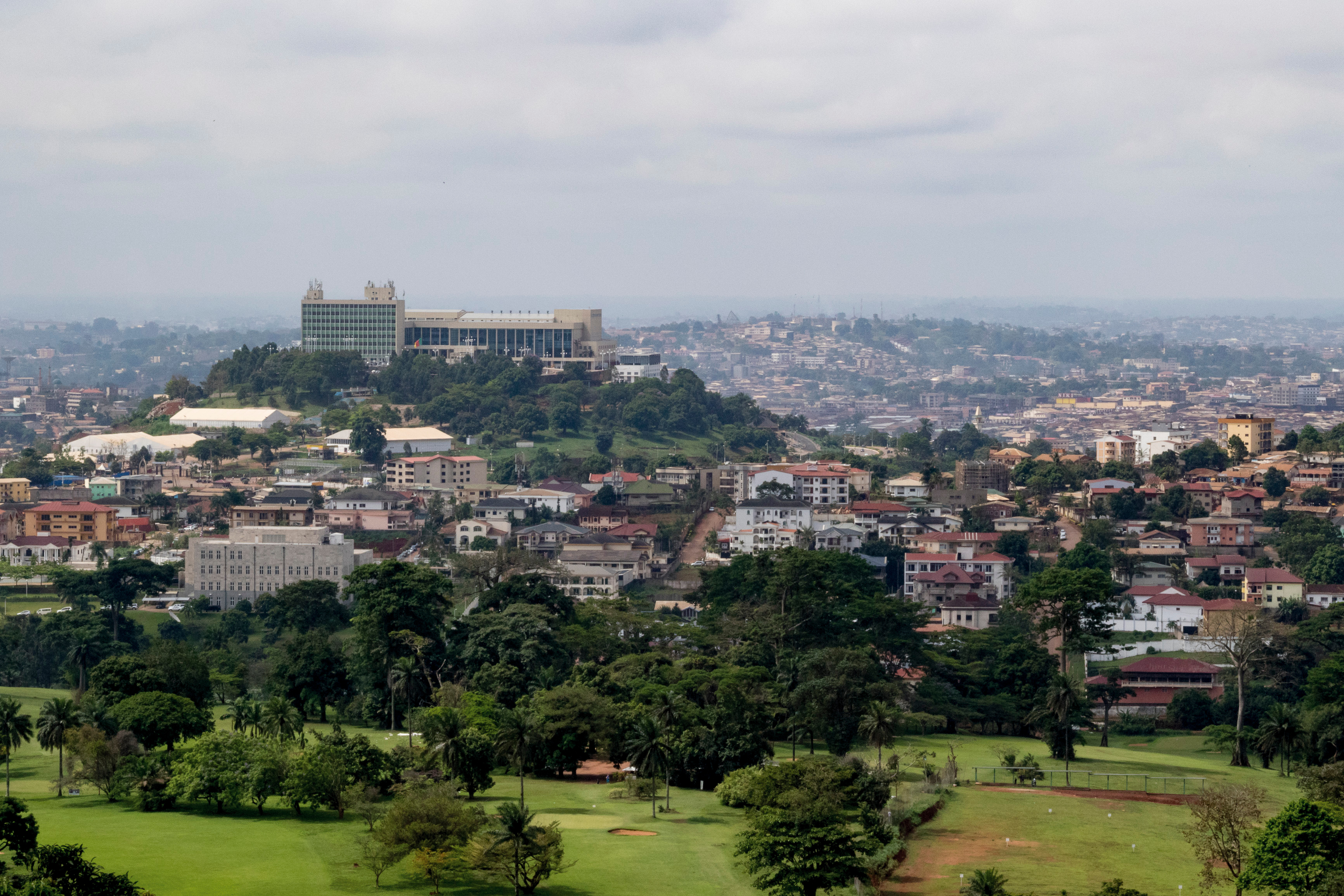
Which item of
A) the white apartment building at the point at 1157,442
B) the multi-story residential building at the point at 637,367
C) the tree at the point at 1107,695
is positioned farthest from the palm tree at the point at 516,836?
the multi-story residential building at the point at 637,367

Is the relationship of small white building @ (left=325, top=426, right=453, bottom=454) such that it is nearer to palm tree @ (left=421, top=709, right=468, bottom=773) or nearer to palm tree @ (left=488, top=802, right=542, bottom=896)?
palm tree @ (left=421, top=709, right=468, bottom=773)

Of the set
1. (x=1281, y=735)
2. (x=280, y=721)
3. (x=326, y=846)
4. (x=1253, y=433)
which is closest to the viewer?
(x=326, y=846)

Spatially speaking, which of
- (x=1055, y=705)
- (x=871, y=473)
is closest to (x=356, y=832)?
(x=1055, y=705)

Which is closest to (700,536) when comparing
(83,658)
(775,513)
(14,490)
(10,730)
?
(775,513)

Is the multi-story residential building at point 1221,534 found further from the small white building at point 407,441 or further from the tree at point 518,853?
the tree at point 518,853

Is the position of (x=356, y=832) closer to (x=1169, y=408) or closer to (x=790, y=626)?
(x=790, y=626)

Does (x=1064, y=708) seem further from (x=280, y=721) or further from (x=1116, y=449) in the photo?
(x=1116, y=449)
